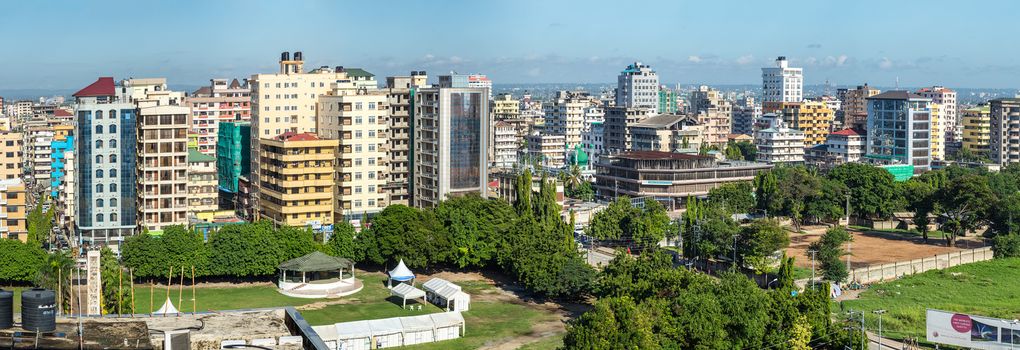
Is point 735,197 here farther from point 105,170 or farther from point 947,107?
point 947,107

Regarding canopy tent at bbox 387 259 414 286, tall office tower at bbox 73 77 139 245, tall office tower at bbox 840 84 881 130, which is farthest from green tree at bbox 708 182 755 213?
tall office tower at bbox 840 84 881 130

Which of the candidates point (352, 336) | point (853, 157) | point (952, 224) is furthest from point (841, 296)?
point (853, 157)

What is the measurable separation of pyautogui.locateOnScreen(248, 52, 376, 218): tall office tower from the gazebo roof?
23368mm

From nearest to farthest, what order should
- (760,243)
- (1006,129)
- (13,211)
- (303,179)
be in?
(760,243) < (13,211) < (303,179) < (1006,129)

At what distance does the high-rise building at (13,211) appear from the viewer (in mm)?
68312

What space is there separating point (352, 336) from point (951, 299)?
32.6 meters

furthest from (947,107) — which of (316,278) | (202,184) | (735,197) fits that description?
(316,278)

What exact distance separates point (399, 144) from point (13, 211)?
27411mm

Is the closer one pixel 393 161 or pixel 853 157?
pixel 393 161

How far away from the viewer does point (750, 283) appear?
43.2 m

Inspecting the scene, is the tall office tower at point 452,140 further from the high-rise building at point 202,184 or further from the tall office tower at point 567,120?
the tall office tower at point 567,120

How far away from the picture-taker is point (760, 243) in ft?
198

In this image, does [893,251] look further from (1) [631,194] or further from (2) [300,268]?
(2) [300,268]

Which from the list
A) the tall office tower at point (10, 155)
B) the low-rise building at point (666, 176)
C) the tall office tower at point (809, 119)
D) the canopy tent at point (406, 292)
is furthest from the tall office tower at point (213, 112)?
the tall office tower at point (809, 119)
